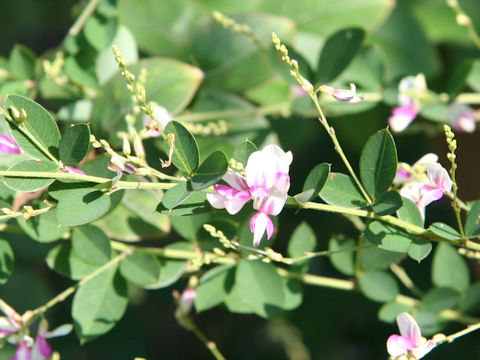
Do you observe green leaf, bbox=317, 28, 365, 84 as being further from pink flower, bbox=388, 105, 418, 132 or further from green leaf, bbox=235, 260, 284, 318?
green leaf, bbox=235, 260, 284, 318

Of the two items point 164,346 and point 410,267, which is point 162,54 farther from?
point 164,346

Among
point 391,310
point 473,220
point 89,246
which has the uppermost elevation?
point 473,220

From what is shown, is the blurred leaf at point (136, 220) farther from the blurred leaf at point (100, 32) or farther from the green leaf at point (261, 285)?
the blurred leaf at point (100, 32)

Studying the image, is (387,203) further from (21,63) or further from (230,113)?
(21,63)

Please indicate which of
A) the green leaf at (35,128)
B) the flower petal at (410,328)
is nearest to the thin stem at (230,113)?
the green leaf at (35,128)

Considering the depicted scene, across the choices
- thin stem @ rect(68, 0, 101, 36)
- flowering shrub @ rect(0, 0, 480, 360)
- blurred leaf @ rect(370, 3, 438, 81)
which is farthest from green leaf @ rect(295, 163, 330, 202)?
blurred leaf @ rect(370, 3, 438, 81)

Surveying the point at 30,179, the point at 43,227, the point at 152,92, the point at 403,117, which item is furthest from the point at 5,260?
the point at 403,117
